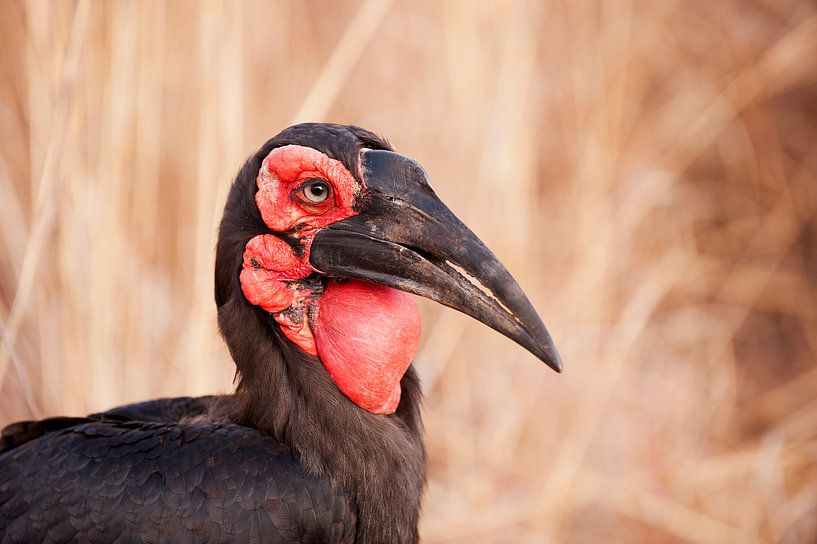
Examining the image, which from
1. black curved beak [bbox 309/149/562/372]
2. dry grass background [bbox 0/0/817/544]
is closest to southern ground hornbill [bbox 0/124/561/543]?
black curved beak [bbox 309/149/562/372]

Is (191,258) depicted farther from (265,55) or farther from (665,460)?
(665,460)

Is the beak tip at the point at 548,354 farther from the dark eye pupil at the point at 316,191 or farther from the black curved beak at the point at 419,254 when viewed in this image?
the dark eye pupil at the point at 316,191

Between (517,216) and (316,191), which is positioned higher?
(517,216)

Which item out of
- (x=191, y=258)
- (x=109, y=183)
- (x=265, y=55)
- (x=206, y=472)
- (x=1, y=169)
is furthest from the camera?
(x=265, y=55)

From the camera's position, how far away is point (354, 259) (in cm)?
172

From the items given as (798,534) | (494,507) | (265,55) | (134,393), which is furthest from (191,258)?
(798,534)

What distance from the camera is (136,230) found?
116 inches

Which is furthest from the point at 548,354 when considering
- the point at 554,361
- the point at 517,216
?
the point at 517,216

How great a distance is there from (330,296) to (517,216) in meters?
1.56

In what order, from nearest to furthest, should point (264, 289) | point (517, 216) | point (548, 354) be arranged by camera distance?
point (548, 354) < point (264, 289) < point (517, 216)

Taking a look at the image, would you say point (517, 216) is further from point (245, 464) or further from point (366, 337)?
point (245, 464)

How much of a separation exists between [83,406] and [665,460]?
252cm

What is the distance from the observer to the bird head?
166 centimetres

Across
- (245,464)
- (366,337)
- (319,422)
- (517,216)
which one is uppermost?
(517,216)
